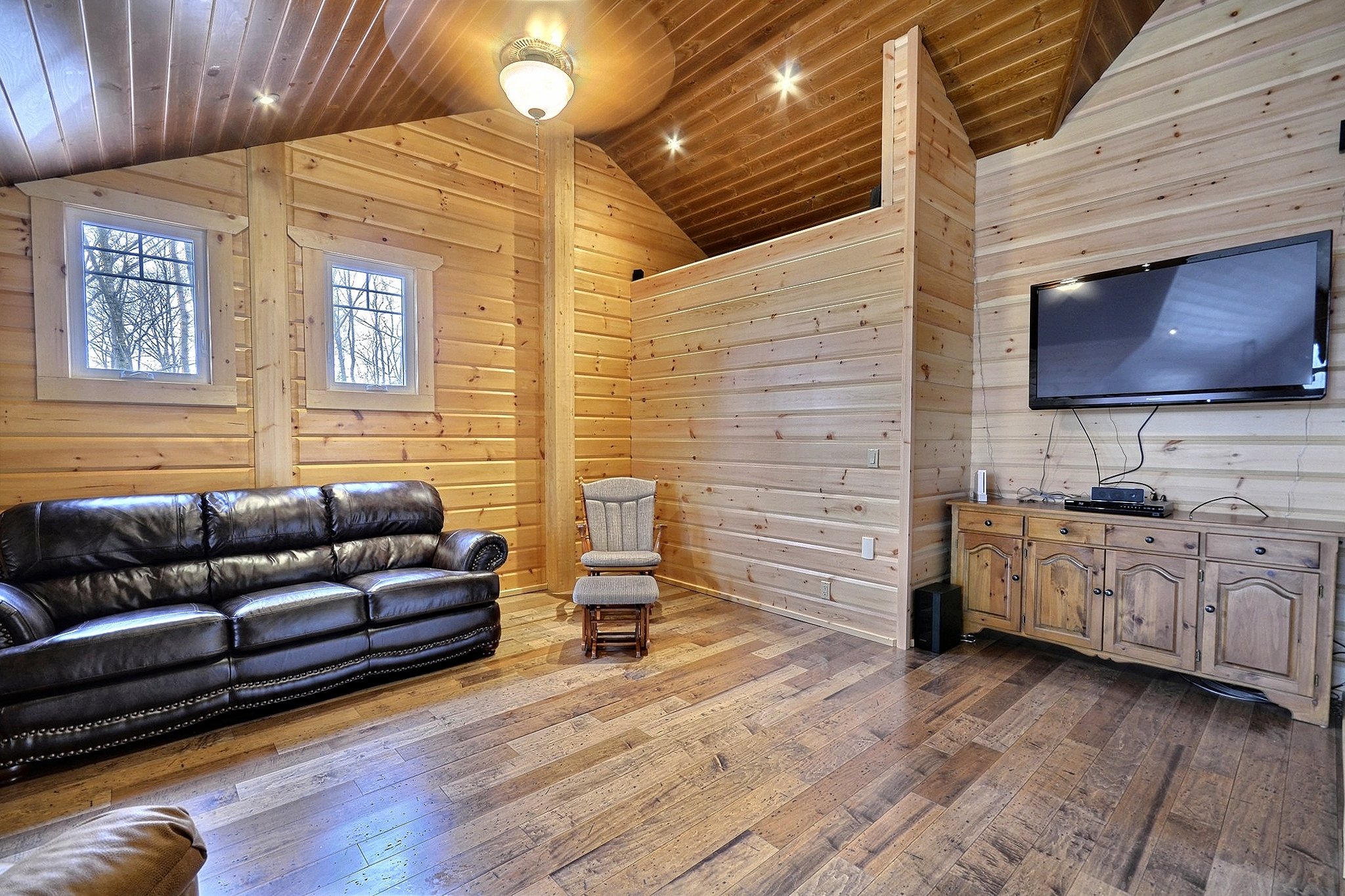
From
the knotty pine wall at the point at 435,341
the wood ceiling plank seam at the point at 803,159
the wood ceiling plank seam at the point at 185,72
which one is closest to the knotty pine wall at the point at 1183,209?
the wood ceiling plank seam at the point at 803,159

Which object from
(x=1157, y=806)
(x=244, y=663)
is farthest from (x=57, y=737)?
(x=1157, y=806)

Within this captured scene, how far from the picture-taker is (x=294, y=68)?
9.23 feet

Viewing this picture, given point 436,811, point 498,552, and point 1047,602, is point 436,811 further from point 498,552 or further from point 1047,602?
point 1047,602

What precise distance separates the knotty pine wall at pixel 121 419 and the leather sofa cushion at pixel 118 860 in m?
3.06

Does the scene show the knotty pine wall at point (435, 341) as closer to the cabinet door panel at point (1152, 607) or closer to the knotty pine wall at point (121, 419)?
the knotty pine wall at point (121, 419)

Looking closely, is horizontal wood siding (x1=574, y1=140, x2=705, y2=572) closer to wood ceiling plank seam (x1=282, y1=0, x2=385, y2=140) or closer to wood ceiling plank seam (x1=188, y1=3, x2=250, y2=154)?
wood ceiling plank seam (x1=282, y1=0, x2=385, y2=140)

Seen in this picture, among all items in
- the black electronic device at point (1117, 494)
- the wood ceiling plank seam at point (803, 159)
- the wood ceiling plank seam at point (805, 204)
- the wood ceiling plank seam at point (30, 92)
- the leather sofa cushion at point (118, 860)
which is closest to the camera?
the leather sofa cushion at point (118, 860)

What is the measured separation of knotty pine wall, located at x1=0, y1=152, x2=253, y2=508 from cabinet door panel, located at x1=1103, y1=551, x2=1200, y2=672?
4.81 meters

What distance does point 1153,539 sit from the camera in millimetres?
2951

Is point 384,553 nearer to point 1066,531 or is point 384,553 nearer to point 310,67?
Answer: point 310,67

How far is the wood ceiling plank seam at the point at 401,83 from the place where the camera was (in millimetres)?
2756

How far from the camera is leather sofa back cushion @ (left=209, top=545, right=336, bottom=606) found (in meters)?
3.02

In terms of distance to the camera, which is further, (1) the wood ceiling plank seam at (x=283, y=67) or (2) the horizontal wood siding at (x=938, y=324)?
(2) the horizontal wood siding at (x=938, y=324)

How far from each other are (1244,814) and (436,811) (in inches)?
106
